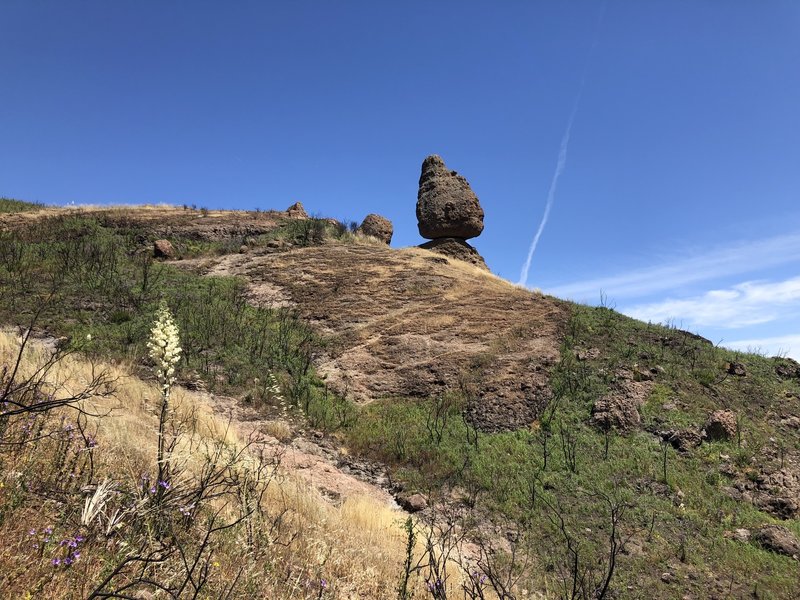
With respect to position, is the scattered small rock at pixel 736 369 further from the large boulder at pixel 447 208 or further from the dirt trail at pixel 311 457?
the large boulder at pixel 447 208

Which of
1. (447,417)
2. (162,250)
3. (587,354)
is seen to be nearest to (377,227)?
(162,250)

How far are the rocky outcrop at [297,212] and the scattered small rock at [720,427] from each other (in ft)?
72.2

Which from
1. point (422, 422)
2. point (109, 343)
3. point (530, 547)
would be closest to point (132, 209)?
point (109, 343)

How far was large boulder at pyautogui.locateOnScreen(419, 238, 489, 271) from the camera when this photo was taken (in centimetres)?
2467

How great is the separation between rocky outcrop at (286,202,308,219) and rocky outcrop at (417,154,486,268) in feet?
23.0

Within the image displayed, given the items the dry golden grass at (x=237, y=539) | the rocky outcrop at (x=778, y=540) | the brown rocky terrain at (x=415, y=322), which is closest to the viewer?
the dry golden grass at (x=237, y=539)

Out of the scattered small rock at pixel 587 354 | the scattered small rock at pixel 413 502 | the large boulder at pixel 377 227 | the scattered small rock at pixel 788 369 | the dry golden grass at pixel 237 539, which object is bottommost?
the scattered small rock at pixel 413 502

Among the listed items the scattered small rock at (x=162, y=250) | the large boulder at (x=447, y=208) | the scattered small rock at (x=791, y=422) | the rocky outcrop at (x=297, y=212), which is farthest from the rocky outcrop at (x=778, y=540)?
the rocky outcrop at (x=297, y=212)

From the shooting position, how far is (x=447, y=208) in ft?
82.3

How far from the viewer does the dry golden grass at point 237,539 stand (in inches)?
103

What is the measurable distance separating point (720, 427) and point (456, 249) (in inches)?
610

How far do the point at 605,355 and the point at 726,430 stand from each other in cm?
379

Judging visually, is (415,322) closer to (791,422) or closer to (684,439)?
(684,439)

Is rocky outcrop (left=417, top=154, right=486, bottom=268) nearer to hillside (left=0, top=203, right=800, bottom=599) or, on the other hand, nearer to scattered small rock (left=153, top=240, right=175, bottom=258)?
hillside (left=0, top=203, right=800, bottom=599)
